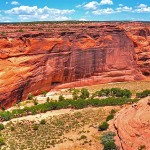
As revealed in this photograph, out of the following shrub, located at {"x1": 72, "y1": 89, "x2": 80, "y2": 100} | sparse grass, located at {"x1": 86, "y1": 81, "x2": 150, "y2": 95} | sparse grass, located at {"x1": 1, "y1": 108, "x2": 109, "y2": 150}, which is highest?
shrub, located at {"x1": 72, "y1": 89, "x2": 80, "y2": 100}

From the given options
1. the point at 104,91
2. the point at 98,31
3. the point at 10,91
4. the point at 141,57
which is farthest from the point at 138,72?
the point at 10,91

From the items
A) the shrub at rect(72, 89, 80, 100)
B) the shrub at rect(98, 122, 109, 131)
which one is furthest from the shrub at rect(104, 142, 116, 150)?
the shrub at rect(72, 89, 80, 100)

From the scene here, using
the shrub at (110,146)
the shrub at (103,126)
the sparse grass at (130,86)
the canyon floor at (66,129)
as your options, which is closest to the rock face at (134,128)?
the canyon floor at (66,129)

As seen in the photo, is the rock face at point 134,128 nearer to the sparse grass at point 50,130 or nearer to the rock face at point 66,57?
the sparse grass at point 50,130

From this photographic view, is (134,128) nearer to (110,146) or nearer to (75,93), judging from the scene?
(110,146)

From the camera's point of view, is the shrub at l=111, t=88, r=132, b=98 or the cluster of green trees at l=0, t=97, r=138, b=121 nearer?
the cluster of green trees at l=0, t=97, r=138, b=121

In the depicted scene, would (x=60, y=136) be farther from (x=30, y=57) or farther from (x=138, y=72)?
(x=138, y=72)

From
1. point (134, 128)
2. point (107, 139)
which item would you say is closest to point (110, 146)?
point (107, 139)

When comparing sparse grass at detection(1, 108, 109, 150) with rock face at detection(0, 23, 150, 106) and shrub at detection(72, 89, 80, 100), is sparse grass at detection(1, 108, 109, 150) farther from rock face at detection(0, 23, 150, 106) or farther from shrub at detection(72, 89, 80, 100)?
rock face at detection(0, 23, 150, 106)
